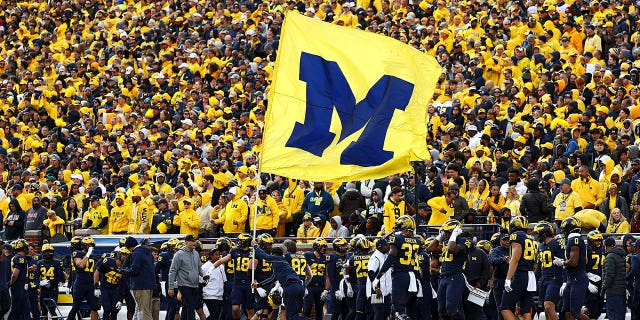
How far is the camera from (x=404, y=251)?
65.7 feet

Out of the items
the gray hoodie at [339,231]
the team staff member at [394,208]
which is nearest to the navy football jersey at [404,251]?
the team staff member at [394,208]

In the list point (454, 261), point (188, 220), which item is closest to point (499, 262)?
point (454, 261)

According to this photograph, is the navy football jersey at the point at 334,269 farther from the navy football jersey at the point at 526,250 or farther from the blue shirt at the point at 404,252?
the navy football jersey at the point at 526,250

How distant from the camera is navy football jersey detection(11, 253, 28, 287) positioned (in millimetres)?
23641

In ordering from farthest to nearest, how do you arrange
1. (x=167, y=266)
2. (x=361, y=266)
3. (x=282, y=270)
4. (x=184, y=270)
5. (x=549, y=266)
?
(x=167, y=266) → (x=184, y=270) → (x=361, y=266) → (x=282, y=270) → (x=549, y=266)

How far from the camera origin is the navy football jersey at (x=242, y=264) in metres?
22.2

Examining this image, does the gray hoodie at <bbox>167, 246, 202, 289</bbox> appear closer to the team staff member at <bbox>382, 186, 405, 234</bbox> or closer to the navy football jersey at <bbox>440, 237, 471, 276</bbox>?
the team staff member at <bbox>382, 186, 405, 234</bbox>

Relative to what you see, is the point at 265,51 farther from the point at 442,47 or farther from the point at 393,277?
the point at 393,277

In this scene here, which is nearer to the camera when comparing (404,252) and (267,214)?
(404,252)

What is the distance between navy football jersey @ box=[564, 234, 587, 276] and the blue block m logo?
122 inches

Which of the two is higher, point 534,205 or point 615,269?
point 534,205

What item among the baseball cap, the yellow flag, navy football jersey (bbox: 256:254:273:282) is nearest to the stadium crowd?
navy football jersey (bbox: 256:254:273:282)

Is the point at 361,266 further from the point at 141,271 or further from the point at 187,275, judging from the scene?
the point at 141,271

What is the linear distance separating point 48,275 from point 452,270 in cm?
786
